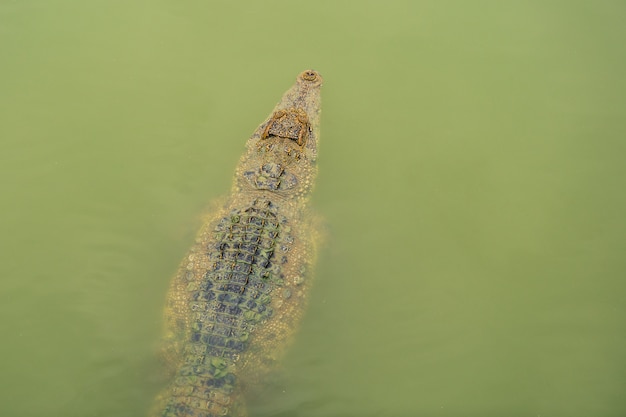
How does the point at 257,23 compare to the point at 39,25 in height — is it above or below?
above

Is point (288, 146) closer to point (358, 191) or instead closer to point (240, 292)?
Result: point (358, 191)

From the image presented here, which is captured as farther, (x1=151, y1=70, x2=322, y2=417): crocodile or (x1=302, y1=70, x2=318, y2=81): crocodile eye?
(x1=302, y1=70, x2=318, y2=81): crocodile eye

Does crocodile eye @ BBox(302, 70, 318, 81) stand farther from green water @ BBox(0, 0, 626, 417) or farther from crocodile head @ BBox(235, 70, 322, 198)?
green water @ BBox(0, 0, 626, 417)

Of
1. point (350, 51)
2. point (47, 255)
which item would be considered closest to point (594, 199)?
point (350, 51)

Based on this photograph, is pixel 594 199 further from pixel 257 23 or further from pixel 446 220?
pixel 257 23

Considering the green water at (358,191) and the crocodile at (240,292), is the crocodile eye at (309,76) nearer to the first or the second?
the green water at (358,191)

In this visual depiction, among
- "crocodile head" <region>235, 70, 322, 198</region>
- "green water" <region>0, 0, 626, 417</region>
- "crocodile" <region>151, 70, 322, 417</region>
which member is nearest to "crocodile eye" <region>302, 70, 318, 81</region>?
"crocodile head" <region>235, 70, 322, 198</region>

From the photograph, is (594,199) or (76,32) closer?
(594,199)
